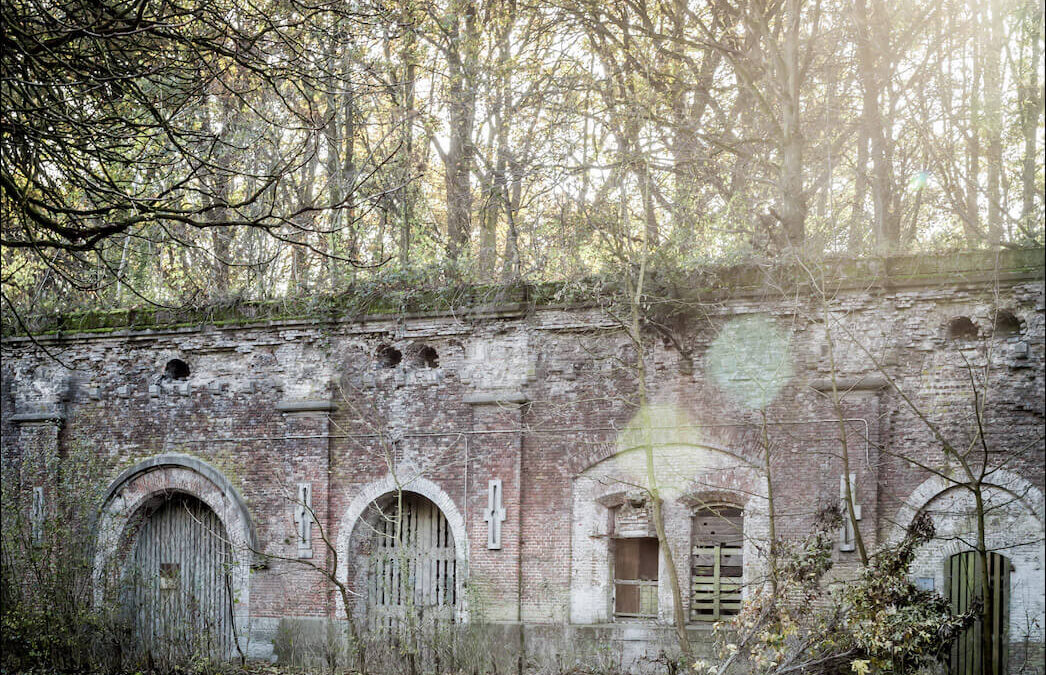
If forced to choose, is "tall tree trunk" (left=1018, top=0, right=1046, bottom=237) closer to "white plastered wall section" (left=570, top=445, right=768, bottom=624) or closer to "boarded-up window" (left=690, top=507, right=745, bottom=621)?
"white plastered wall section" (left=570, top=445, right=768, bottom=624)

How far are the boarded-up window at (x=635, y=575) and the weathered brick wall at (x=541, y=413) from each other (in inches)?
13.1

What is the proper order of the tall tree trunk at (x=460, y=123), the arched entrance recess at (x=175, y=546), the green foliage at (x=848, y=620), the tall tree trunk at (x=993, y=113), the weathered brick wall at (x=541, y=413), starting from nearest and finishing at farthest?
the green foliage at (x=848, y=620) < the weathered brick wall at (x=541, y=413) < the arched entrance recess at (x=175, y=546) < the tall tree trunk at (x=993, y=113) < the tall tree trunk at (x=460, y=123)

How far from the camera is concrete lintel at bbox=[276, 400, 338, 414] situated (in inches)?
598

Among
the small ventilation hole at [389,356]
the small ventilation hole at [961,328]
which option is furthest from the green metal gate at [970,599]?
the small ventilation hole at [389,356]

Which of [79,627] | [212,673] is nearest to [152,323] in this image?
[79,627]

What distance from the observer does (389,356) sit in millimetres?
15328

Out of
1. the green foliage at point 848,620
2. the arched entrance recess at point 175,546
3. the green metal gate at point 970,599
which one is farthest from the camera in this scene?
the arched entrance recess at point 175,546

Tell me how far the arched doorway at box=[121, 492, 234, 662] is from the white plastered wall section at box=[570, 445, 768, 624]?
4.69 m

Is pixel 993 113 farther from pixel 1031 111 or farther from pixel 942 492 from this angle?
pixel 942 492

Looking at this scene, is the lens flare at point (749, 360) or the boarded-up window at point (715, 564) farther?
the boarded-up window at point (715, 564)

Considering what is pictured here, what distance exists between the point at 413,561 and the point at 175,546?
378 cm

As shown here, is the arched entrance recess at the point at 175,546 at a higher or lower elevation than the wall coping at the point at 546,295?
lower

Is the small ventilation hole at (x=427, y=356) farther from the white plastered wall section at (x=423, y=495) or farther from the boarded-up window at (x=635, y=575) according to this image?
the boarded-up window at (x=635, y=575)

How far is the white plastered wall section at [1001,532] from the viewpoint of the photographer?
1182 cm
